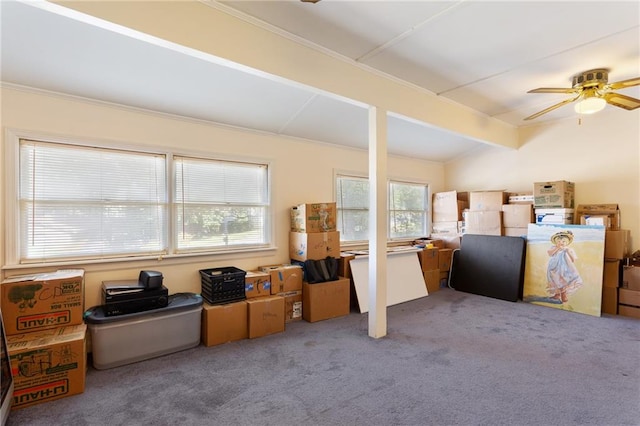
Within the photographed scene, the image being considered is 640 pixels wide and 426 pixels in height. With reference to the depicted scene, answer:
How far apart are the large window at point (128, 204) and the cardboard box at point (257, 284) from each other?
538mm

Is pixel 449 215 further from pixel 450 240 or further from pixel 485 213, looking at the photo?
pixel 485 213

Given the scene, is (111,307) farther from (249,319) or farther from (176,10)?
(176,10)

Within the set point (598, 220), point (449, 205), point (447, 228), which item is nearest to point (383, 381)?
point (598, 220)

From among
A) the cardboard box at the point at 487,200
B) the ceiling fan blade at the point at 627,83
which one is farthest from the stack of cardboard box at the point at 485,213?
the ceiling fan blade at the point at 627,83

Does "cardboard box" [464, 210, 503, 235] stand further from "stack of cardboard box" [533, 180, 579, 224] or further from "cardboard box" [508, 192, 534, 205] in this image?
"stack of cardboard box" [533, 180, 579, 224]

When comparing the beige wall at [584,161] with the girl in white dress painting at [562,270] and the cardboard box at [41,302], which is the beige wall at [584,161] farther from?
the cardboard box at [41,302]

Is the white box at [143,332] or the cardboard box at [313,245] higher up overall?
the cardboard box at [313,245]

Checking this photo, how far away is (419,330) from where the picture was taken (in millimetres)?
3350

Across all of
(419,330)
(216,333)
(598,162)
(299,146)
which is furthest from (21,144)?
(598,162)

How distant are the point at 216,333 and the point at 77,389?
1.10m

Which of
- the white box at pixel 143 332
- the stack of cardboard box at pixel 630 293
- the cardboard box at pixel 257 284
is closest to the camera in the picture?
the white box at pixel 143 332

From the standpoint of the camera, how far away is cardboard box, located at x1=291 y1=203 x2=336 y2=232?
Result: 3.86 m

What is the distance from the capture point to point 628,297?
12.5 ft

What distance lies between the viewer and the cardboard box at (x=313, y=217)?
386 cm
